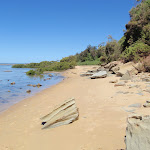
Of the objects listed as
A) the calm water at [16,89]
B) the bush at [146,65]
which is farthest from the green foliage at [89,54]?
the bush at [146,65]

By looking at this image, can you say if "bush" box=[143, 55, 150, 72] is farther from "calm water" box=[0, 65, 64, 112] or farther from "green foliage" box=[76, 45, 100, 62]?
"green foliage" box=[76, 45, 100, 62]

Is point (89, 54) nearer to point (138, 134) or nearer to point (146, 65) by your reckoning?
point (146, 65)

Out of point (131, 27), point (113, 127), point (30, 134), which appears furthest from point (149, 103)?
point (131, 27)

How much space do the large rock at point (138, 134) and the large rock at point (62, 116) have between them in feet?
6.68

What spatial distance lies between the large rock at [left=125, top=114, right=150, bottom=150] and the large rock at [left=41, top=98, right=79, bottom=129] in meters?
2.04

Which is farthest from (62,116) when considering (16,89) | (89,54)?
(89,54)

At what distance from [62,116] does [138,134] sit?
7.58 ft

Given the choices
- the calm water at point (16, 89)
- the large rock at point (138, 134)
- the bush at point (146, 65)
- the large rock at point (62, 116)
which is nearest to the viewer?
the large rock at point (138, 134)

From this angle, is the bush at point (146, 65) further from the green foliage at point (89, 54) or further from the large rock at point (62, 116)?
the green foliage at point (89, 54)

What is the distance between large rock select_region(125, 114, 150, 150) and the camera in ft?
5.99

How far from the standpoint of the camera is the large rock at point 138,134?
1.83m

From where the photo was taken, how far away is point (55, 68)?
38.7 metres

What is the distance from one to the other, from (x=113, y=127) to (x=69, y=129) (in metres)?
1.06

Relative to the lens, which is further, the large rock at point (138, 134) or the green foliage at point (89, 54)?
the green foliage at point (89, 54)
